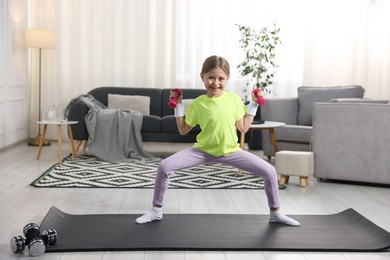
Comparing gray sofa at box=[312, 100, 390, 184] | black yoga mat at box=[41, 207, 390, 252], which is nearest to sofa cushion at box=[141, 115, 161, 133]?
gray sofa at box=[312, 100, 390, 184]

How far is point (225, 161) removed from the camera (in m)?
3.72

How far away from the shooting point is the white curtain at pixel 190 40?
8594 mm

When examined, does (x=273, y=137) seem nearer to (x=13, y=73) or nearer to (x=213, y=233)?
(x=213, y=233)

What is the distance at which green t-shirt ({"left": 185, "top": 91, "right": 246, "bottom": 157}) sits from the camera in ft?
12.0

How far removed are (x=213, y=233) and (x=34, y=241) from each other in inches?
38.3

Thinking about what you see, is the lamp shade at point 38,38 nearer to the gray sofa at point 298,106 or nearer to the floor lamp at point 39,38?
the floor lamp at point 39,38

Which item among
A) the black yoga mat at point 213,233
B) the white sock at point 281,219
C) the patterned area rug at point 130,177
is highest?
the white sock at point 281,219

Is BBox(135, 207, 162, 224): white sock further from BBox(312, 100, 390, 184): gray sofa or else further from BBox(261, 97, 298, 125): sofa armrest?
BBox(261, 97, 298, 125): sofa armrest

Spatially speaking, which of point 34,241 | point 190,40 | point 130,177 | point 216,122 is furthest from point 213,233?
point 190,40

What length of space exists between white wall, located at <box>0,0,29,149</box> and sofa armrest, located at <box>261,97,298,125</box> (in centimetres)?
301

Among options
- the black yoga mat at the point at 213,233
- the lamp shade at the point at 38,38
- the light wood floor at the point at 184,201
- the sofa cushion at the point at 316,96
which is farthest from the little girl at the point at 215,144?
the lamp shade at the point at 38,38

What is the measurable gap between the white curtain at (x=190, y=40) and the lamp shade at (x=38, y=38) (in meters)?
0.58

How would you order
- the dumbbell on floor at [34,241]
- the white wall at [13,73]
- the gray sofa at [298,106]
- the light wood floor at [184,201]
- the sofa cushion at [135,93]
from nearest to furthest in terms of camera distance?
1. the dumbbell on floor at [34,241]
2. the light wood floor at [184,201]
3. the gray sofa at [298,106]
4. the white wall at [13,73]
5. the sofa cushion at [135,93]

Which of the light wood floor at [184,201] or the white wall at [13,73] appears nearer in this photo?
the light wood floor at [184,201]
